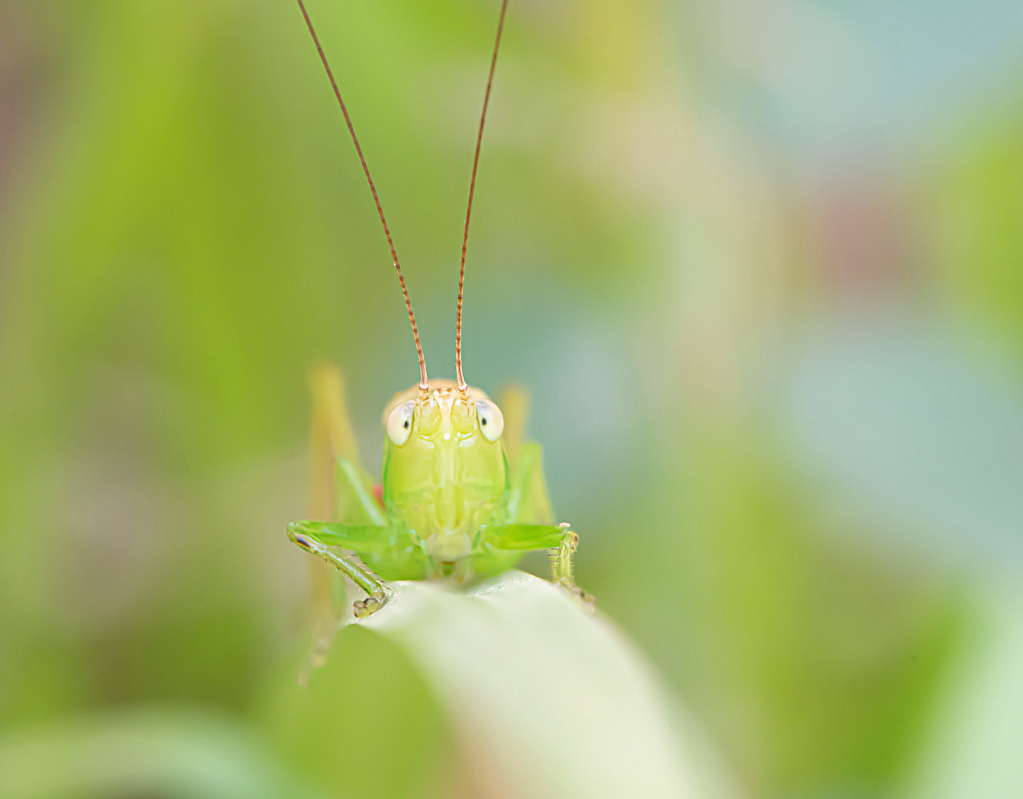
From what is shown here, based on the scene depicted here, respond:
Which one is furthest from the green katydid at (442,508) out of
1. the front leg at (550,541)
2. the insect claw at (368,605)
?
the insect claw at (368,605)

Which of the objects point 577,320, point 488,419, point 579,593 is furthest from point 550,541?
point 577,320

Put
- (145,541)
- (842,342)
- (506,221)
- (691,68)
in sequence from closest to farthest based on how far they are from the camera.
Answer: (145,541), (842,342), (691,68), (506,221)

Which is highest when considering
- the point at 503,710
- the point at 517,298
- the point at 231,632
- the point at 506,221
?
the point at 506,221

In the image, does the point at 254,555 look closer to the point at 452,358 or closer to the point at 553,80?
the point at 452,358

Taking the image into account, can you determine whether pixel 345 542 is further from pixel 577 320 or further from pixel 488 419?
pixel 577 320

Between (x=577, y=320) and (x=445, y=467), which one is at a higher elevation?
(x=577, y=320)

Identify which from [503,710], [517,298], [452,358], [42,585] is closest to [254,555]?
[42,585]
